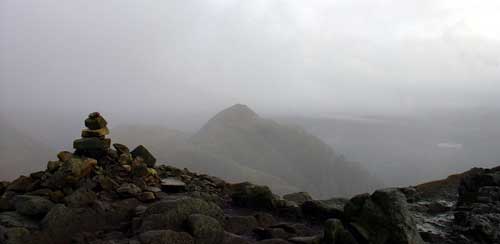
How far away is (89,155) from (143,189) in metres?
5.63

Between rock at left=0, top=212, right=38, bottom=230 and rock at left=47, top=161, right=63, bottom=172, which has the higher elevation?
rock at left=47, top=161, right=63, bottom=172

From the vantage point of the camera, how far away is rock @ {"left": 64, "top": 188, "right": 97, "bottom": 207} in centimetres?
2190

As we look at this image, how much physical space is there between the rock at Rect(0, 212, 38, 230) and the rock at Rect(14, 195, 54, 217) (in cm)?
34

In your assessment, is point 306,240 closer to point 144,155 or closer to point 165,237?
point 165,237

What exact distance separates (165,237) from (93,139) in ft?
46.6

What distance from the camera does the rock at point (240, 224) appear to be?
72.6ft

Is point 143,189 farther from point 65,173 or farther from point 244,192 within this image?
point 244,192

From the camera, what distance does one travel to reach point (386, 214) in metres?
19.3

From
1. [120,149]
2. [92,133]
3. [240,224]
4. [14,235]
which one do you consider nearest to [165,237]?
[240,224]

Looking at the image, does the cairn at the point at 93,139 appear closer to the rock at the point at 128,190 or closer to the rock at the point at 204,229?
the rock at the point at 128,190

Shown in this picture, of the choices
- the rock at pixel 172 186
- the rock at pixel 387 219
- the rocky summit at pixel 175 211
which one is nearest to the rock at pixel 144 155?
the rocky summit at pixel 175 211

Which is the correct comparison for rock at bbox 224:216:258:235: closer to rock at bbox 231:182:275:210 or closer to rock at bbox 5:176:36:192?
rock at bbox 231:182:275:210

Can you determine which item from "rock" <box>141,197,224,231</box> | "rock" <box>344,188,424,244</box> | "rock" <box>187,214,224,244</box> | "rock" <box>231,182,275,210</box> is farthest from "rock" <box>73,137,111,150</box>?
"rock" <box>344,188,424,244</box>

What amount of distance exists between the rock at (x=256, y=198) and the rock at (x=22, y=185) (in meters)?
15.0
